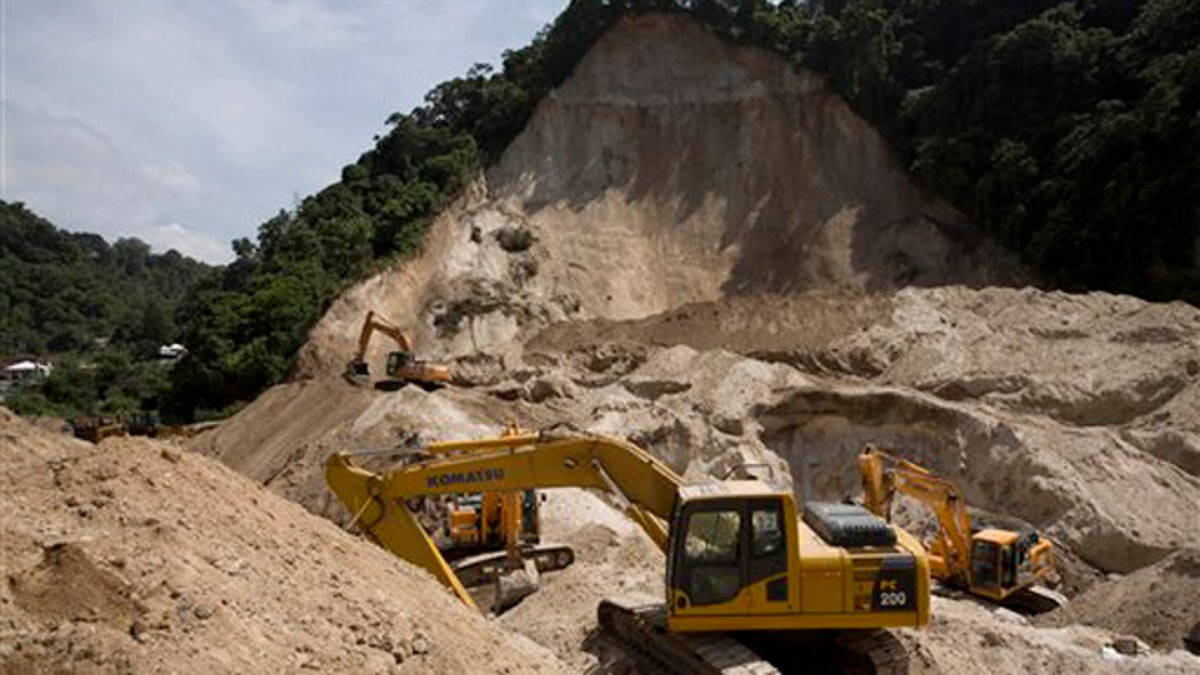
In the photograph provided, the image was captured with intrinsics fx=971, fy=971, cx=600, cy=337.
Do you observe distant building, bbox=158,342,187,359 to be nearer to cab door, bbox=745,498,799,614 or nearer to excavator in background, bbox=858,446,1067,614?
excavator in background, bbox=858,446,1067,614

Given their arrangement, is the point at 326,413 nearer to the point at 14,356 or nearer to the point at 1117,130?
the point at 1117,130

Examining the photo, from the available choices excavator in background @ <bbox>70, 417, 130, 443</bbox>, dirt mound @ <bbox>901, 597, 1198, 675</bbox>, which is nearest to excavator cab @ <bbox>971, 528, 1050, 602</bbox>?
dirt mound @ <bbox>901, 597, 1198, 675</bbox>

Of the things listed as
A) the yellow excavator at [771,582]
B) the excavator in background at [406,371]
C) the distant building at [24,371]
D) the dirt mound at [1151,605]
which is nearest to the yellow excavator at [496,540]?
the yellow excavator at [771,582]

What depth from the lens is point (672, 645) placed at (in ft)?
27.8

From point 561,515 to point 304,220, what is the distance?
22883mm

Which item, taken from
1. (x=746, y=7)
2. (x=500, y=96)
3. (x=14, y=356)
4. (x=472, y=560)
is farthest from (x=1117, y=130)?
(x=14, y=356)

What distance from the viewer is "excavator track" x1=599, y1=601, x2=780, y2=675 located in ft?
25.6

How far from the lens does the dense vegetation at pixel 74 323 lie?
41844 mm

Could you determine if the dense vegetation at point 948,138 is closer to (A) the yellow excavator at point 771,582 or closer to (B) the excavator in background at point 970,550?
(B) the excavator in background at point 970,550

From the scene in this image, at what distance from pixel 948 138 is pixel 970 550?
75.6 ft

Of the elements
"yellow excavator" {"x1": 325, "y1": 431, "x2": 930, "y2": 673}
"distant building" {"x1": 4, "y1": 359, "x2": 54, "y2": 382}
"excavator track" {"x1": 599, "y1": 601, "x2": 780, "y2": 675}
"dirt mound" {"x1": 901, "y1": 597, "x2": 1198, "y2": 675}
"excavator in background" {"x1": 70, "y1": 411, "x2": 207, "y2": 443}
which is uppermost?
"yellow excavator" {"x1": 325, "y1": 431, "x2": 930, "y2": 673}

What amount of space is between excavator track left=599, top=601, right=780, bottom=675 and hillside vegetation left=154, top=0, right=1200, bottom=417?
21.6 m

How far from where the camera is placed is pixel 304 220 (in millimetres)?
34656

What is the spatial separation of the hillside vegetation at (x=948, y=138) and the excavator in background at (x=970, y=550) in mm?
16118
